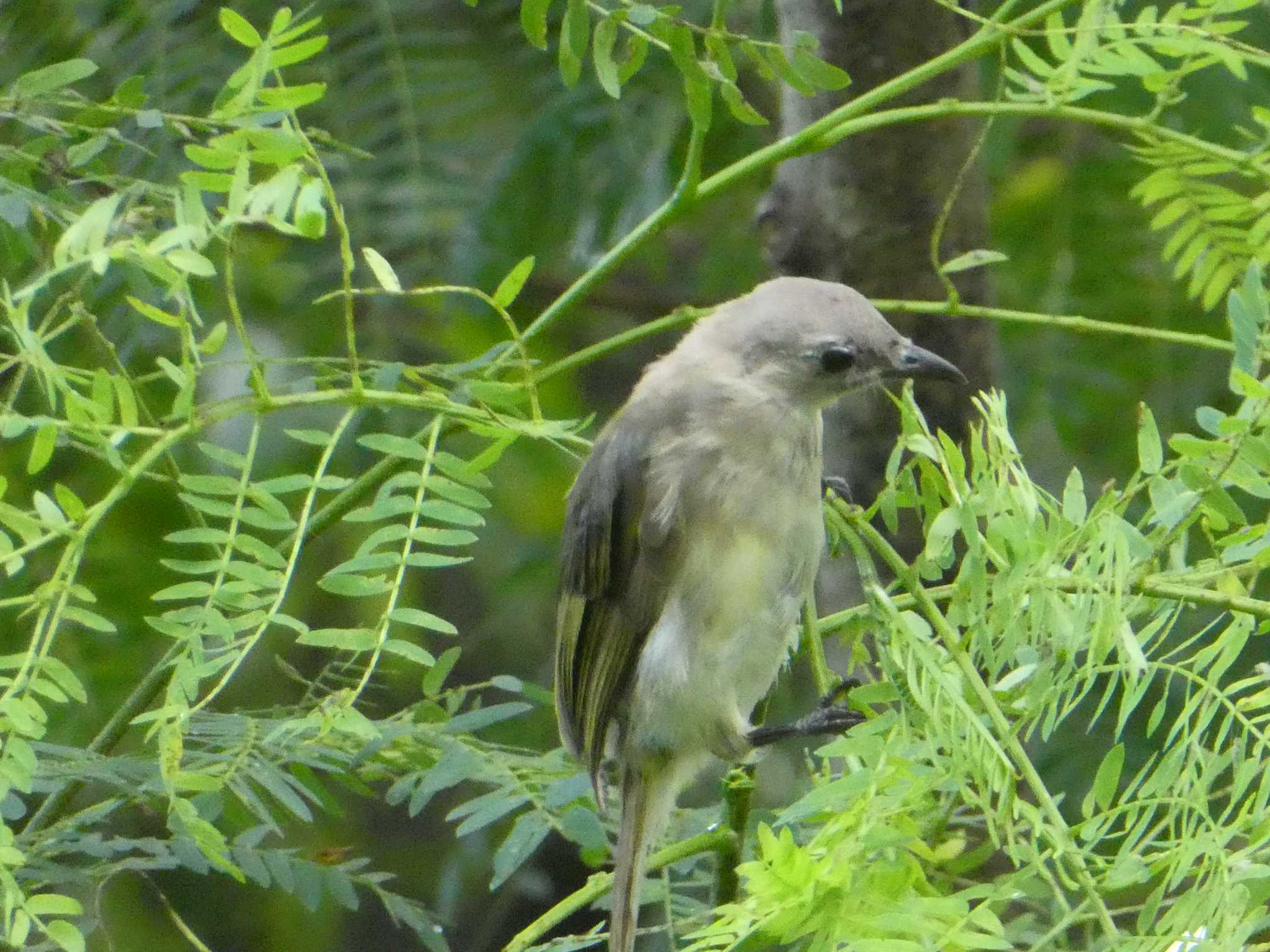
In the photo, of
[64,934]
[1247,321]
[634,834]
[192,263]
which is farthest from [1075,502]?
[634,834]

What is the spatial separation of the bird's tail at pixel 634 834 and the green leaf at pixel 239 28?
3.33 feet

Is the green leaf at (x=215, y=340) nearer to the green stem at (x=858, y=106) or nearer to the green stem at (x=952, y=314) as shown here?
the green stem at (x=952, y=314)

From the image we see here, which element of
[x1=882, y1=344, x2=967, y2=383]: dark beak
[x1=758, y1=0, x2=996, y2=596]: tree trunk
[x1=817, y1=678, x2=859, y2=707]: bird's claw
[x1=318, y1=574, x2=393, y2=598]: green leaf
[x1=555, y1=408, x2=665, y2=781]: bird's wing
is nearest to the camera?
[x1=318, y1=574, x2=393, y2=598]: green leaf

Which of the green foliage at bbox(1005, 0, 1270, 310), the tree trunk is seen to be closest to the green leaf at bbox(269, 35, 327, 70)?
the green foliage at bbox(1005, 0, 1270, 310)

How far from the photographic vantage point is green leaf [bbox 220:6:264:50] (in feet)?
4.00

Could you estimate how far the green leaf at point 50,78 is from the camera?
153 centimetres

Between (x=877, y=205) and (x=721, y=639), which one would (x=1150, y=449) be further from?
(x=877, y=205)

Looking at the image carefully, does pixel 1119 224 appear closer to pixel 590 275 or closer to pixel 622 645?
pixel 622 645

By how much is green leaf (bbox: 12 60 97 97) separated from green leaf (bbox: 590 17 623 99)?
50cm

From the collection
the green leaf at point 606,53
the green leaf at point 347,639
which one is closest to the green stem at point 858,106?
the green leaf at point 606,53

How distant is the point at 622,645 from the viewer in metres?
2.25

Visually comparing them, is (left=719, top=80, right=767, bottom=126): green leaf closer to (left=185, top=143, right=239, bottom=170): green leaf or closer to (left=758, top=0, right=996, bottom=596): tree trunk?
(left=185, top=143, right=239, bottom=170): green leaf

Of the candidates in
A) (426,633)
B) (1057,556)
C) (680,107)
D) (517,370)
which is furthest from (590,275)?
(426,633)

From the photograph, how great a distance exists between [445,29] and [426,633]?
1.62 meters
